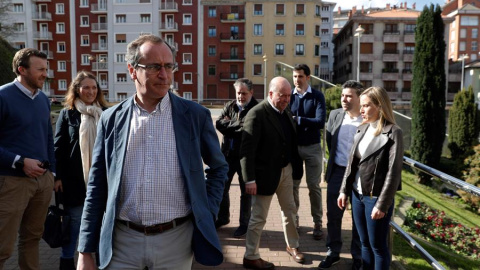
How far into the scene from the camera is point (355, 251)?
14.7 feet

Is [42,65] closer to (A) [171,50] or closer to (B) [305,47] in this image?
(A) [171,50]

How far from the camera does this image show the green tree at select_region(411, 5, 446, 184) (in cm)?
2289

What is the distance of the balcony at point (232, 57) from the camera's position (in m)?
56.5

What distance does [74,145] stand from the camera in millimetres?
4062

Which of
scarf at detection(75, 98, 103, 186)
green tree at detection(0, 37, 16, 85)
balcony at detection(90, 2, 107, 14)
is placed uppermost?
balcony at detection(90, 2, 107, 14)

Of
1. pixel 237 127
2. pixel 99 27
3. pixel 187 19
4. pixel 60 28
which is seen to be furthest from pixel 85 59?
pixel 237 127

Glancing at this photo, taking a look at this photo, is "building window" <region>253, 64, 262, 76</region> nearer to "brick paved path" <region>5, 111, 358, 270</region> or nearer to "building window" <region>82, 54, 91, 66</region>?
"building window" <region>82, 54, 91, 66</region>

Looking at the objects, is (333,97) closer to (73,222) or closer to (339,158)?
(339,158)

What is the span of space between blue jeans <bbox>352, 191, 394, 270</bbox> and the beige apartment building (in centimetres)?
5308

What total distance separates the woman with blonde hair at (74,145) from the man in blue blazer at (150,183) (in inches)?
70.4

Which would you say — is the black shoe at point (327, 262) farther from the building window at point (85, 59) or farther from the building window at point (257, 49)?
the building window at point (85, 59)

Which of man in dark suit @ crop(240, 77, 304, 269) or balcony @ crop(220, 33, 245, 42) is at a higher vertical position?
balcony @ crop(220, 33, 245, 42)

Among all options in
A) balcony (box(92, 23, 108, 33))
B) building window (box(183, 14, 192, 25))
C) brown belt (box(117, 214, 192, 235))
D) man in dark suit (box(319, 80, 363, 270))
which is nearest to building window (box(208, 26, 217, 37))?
building window (box(183, 14, 192, 25))

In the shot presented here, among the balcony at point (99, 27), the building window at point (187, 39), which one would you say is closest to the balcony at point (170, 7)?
the building window at point (187, 39)
